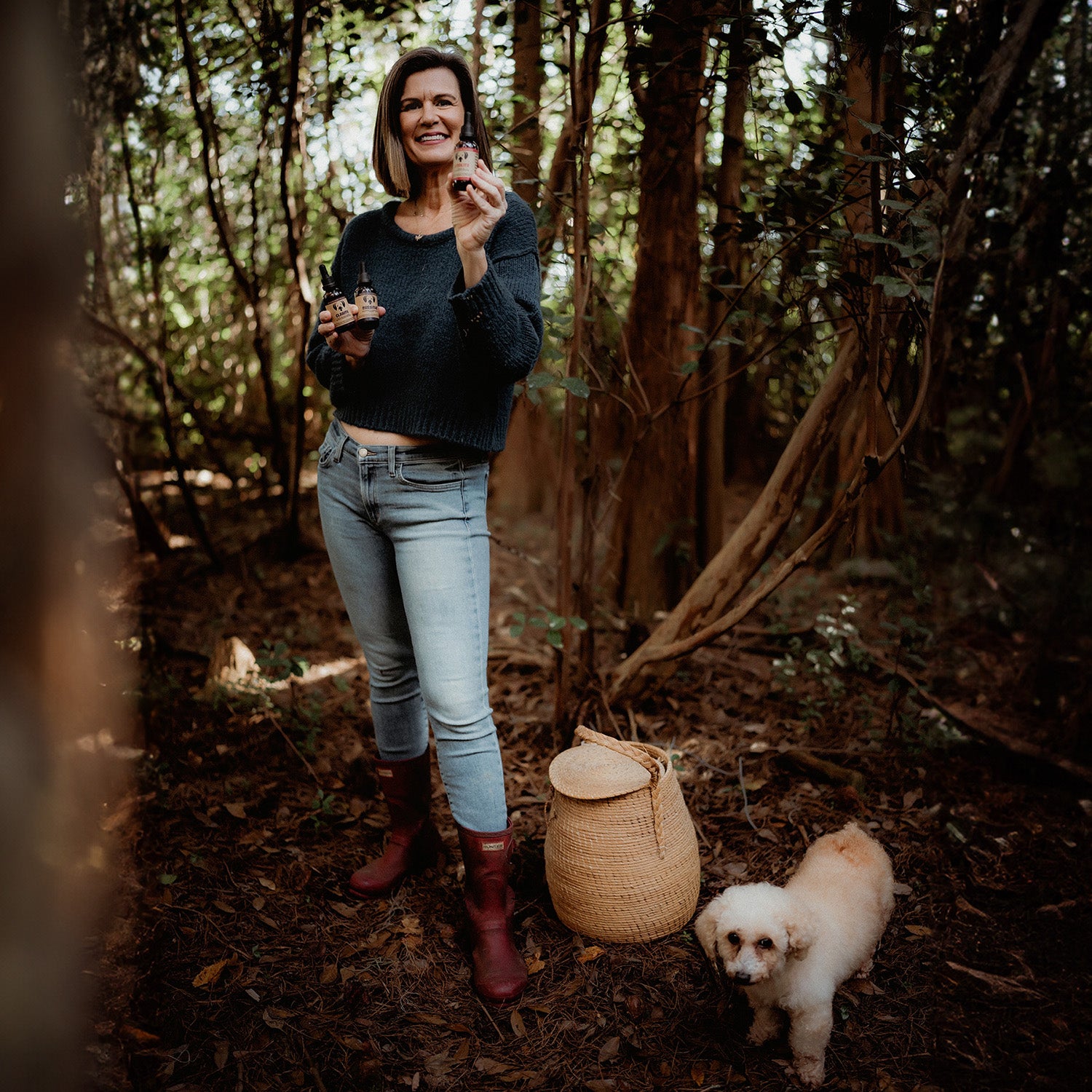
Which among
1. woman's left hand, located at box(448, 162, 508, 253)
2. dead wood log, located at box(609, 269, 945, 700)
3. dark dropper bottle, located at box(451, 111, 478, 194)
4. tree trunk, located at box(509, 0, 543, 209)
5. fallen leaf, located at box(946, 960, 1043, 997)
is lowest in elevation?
fallen leaf, located at box(946, 960, 1043, 997)

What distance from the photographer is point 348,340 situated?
1.80 m

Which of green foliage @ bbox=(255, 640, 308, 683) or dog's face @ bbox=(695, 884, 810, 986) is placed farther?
green foliage @ bbox=(255, 640, 308, 683)

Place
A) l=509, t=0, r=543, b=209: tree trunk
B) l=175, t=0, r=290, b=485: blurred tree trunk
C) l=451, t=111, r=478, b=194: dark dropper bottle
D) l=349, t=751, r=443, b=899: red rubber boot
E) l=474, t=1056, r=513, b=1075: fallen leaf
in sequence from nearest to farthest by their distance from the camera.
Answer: l=451, t=111, r=478, b=194: dark dropper bottle
l=474, t=1056, r=513, b=1075: fallen leaf
l=349, t=751, r=443, b=899: red rubber boot
l=509, t=0, r=543, b=209: tree trunk
l=175, t=0, r=290, b=485: blurred tree trunk

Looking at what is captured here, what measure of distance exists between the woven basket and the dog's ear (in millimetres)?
404

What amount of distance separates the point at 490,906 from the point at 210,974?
0.68m

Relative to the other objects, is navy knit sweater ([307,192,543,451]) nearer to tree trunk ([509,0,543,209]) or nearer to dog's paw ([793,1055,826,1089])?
tree trunk ([509,0,543,209])

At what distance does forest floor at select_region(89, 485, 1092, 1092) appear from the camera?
1762mm

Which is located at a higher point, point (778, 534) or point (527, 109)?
point (527, 109)

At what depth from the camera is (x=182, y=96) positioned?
3.61 metres

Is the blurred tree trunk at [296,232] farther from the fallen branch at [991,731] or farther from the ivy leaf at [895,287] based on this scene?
the fallen branch at [991,731]

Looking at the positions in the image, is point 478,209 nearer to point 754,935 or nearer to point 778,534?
point 778,534

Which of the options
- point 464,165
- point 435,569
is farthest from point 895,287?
point 435,569

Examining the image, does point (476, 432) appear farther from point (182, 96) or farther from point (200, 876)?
point (182, 96)

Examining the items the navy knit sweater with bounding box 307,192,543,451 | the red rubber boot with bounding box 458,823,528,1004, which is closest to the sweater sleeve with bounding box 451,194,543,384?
the navy knit sweater with bounding box 307,192,543,451
